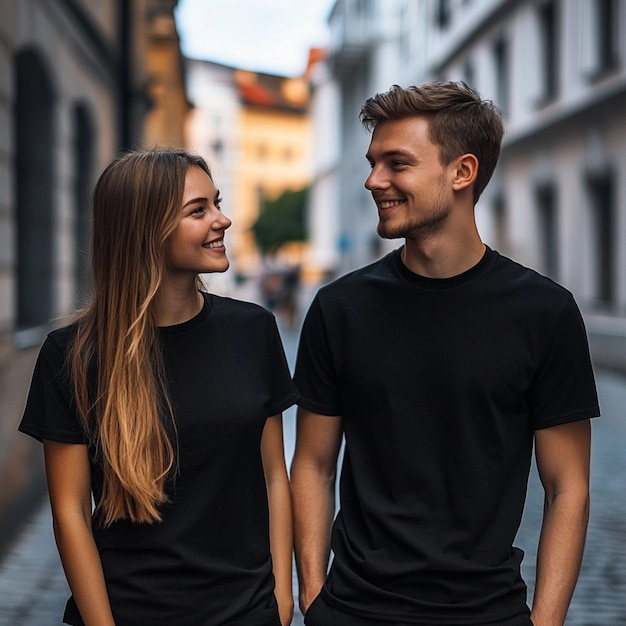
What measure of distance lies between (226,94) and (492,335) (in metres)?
85.8

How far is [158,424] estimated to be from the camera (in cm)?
255

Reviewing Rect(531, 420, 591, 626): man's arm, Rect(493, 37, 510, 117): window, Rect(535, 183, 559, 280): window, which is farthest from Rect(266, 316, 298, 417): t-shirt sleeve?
Rect(493, 37, 510, 117): window

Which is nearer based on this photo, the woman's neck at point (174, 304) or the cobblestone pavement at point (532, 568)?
the woman's neck at point (174, 304)

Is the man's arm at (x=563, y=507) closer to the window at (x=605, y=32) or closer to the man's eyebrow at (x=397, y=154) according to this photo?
the man's eyebrow at (x=397, y=154)

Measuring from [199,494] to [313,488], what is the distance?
40 cm

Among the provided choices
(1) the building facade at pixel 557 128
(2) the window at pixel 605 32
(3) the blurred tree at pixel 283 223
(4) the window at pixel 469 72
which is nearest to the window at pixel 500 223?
(1) the building facade at pixel 557 128

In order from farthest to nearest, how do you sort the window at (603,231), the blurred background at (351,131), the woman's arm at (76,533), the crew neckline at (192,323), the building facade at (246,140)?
the building facade at (246,140) → the window at (603,231) → the blurred background at (351,131) → the crew neckline at (192,323) → the woman's arm at (76,533)

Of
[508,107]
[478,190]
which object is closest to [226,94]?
[508,107]

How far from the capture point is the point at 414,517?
8.56ft

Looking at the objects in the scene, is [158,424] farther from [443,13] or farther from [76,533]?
[443,13]

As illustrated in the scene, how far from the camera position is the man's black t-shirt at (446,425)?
257 centimetres

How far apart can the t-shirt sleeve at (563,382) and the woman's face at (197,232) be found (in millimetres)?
767

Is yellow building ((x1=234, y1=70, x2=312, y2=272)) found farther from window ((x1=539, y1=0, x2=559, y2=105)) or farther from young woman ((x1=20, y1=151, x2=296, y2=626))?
young woman ((x1=20, y1=151, x2=296, y2=626))

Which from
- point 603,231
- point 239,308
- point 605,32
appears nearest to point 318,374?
point 239,308
